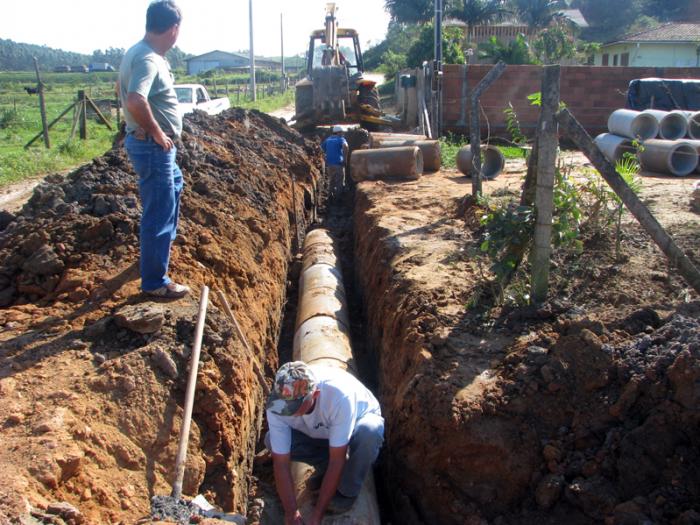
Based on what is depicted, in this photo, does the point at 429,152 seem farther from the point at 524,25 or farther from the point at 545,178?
the point at 524,25

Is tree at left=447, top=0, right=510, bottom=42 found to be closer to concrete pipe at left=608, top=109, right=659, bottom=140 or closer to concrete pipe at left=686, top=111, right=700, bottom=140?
concrete pipe at left=608, top=109, right=659, bottom=140

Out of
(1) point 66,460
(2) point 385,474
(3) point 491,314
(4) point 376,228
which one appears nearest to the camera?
(1) point 66,460

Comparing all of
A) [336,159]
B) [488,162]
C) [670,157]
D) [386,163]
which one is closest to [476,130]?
[386,163]

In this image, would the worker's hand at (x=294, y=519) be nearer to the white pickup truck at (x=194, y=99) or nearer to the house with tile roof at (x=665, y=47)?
the white pickup truck at (x=194, y=99)

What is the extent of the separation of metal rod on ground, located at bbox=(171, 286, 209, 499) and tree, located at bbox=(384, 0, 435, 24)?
4309cm

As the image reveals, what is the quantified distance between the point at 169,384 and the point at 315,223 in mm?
7751

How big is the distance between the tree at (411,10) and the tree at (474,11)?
112 inches

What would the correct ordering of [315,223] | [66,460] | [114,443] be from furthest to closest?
[315,223] → [114,443] → [66,460]

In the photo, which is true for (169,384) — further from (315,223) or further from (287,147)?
(287,147)

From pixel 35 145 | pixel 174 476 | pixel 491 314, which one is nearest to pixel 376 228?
pixel 491 314

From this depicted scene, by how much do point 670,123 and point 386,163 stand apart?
6.15 meters

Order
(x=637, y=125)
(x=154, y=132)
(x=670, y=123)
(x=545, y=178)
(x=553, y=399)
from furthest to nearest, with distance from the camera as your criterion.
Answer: (x=670, y=123) → (x=637, y=125) → (x=545, y=178) → (x=154, y=132) → (x=553, y=399)

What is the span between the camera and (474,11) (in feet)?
133

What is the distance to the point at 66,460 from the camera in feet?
9.53
